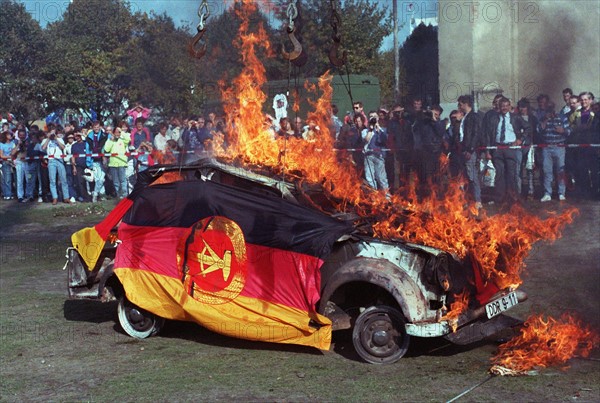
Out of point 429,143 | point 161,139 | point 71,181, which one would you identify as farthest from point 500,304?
point 71,181

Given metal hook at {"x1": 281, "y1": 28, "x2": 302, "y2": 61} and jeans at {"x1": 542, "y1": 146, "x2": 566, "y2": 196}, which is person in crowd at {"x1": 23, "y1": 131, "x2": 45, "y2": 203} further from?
metal hook at {"x1": 281, "y1": 28, "x2": 302, "y2": 61}

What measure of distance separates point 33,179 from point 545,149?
43.4 feet

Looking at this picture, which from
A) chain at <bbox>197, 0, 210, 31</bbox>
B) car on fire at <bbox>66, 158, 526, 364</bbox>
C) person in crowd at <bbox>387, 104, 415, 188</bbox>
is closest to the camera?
car on fire at <bbox>66, 158, 526, 364</bbox>

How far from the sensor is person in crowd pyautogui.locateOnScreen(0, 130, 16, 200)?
72.2ft

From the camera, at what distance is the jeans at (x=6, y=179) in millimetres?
22078

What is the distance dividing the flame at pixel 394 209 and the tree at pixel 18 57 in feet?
57.0

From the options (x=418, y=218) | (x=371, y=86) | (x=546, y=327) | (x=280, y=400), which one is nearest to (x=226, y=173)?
(x=418, y=218)

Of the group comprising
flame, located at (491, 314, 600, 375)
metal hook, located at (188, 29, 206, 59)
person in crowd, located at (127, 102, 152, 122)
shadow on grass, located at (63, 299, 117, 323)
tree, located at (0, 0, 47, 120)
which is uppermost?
tree, located at (0, 0, 47, 120)

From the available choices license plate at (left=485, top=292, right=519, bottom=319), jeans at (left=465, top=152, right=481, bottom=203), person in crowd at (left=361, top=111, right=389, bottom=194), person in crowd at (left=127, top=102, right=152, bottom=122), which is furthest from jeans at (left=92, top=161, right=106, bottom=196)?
license plate at (left=485, top=292, right=519, bottom=319)

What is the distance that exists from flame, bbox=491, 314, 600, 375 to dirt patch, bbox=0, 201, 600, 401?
122 mm

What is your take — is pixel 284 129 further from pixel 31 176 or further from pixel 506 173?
pixel 31 176

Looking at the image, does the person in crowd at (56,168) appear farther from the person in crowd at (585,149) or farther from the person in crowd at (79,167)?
the person in crowd at (585,149)

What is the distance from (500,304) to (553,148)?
9422mm

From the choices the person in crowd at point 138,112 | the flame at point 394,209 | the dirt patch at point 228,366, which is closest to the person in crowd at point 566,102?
the dirt patch at point 228,366
